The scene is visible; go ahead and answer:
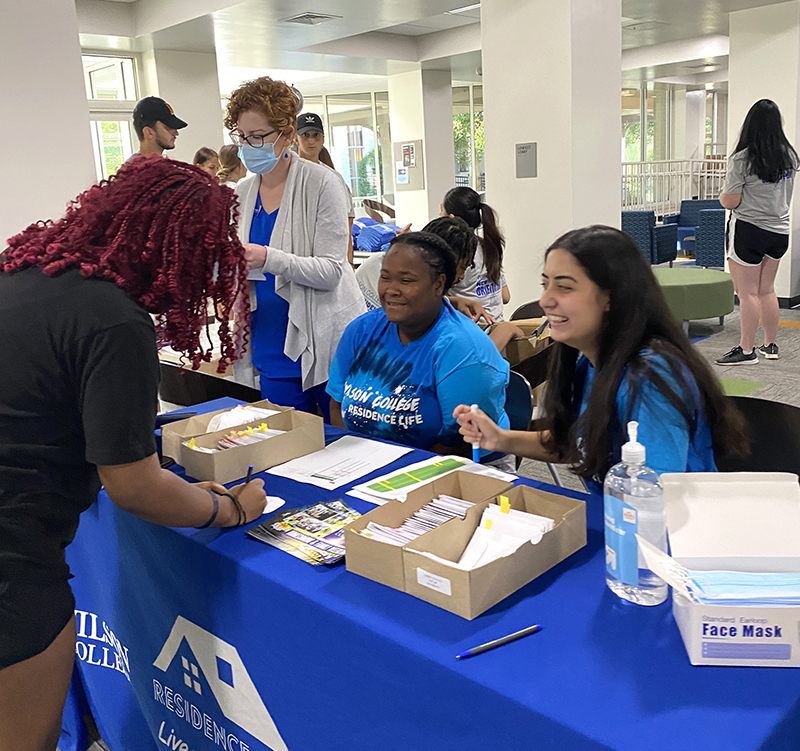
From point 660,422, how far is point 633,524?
0.36 metres

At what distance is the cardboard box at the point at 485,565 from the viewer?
1094 millimetres

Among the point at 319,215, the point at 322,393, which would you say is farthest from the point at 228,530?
the point at 319,215

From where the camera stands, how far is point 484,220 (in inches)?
147

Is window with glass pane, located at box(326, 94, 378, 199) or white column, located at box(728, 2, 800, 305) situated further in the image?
window with glass pane, located at box(326, 94, 378, 199)

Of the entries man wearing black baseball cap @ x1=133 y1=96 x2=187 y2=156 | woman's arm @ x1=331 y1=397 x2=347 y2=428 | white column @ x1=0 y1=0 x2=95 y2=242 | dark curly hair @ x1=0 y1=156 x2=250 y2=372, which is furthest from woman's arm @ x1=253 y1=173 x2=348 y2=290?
man wearing black baseball cap @ x1=133 y1=96 x2=187 y2=156

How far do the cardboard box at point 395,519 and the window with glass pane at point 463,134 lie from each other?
13303 millimetres

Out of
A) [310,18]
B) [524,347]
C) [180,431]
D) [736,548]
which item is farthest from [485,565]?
[310,18]

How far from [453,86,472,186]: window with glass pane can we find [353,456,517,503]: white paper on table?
13057 mm

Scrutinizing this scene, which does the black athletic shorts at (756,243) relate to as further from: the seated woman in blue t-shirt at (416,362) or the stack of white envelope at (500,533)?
the stack of white envelope at (500,533)

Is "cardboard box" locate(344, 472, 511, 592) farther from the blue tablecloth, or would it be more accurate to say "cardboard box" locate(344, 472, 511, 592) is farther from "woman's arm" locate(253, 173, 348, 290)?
"woman's arm" locate(253, 173, 348, 290)

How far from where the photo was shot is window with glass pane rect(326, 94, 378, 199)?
552 inches

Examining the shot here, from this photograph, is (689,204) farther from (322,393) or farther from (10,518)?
(10,518)

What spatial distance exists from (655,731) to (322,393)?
5.90 ft

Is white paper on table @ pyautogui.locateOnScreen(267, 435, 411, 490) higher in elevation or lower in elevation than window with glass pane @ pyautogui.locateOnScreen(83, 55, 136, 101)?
lower
